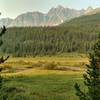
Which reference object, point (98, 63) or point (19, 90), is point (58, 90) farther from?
point (98, 63)

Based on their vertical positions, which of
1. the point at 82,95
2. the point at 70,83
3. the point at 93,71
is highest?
the point at 93,71

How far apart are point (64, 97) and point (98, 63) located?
122 ft

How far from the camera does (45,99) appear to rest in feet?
178

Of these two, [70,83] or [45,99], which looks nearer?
[45,99]

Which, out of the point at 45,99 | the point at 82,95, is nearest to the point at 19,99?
the point at 45,99

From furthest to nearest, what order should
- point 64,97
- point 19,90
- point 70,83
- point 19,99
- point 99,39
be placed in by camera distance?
point 70,83, point 19,90, point 64,97, point 19,99, point 99,39

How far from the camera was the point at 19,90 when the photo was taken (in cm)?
6347

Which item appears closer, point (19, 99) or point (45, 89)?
point (19, 99)

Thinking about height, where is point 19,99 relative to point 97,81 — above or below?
below

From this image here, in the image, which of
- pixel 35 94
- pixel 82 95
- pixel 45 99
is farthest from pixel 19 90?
pixel 82 95

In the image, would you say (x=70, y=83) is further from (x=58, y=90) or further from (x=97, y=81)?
(x=97, y=81)

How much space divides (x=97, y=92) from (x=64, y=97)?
1466 inches

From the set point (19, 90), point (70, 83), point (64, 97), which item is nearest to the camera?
point (64, 97)

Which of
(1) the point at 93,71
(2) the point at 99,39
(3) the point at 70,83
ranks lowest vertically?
(3) the point at 70,83
